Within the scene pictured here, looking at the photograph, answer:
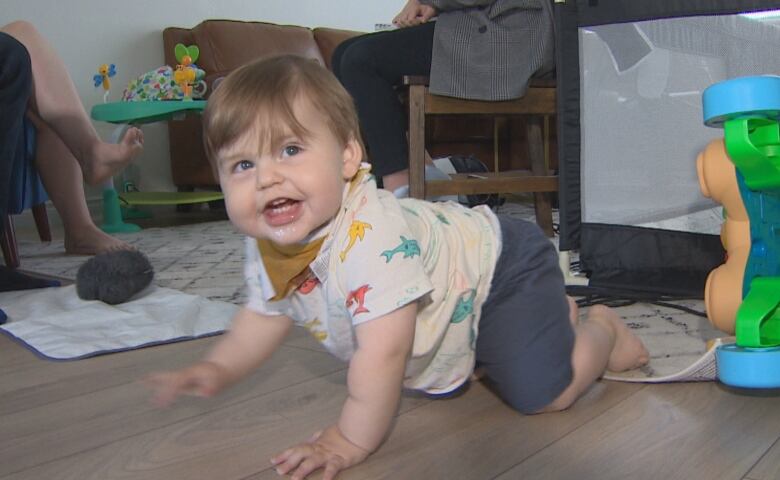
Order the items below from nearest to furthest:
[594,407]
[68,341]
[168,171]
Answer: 1. [594,407]
2. [68,341]
3. [168,171]

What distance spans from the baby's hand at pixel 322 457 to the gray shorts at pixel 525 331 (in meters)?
0.18

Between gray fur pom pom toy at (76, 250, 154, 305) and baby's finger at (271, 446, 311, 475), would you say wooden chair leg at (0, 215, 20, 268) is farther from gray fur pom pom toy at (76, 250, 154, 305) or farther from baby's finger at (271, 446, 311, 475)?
baby's finger at (271, 446, 311, 475)

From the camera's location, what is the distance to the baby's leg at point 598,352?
0.74m

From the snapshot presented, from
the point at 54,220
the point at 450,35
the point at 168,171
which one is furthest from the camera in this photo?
the point at 168,171

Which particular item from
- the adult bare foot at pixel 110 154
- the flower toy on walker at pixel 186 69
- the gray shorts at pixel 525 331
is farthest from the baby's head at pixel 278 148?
the flower toy on walker at pixel 186 69

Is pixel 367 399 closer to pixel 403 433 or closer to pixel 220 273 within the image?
pixel 403 433

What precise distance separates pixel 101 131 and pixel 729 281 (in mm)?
2902

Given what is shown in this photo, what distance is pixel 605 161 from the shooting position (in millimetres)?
1278

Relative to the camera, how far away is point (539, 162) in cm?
208

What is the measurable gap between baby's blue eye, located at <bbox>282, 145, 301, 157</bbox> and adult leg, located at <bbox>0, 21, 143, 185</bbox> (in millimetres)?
1268

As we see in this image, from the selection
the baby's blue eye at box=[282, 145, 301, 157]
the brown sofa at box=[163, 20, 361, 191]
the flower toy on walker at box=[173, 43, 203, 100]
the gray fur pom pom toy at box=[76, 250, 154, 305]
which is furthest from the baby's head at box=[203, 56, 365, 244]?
the brown sofa at box=[163, 20, 361, 191]

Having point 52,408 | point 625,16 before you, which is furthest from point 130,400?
Result: point 625,16

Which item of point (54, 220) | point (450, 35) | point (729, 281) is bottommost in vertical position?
point (54, 220)

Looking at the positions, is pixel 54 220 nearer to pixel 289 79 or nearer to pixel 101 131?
pixel 101 131
